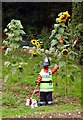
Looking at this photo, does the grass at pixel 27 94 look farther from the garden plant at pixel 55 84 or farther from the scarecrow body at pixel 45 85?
the scarecrow body at pixel 45 85

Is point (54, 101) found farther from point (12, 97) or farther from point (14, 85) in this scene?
point (14, 85)

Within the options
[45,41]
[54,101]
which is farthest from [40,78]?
[45,41]

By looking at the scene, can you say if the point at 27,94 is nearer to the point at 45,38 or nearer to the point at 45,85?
the point at 45,85

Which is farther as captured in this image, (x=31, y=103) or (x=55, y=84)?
(x=55, y=84)

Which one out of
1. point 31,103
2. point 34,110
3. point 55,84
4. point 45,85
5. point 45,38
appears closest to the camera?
point 34,110

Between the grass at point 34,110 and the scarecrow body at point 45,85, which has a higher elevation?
the scarecrow body at point 45,85

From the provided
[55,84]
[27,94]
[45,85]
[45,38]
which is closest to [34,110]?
[45,85]

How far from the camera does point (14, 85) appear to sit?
24.7ft

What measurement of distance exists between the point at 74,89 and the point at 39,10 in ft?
26.5

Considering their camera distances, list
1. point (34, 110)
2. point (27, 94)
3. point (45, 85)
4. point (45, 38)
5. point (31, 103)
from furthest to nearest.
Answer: point (45, 38), point (27, 94), point (45, 85), point (31, 103), point (34, 110)

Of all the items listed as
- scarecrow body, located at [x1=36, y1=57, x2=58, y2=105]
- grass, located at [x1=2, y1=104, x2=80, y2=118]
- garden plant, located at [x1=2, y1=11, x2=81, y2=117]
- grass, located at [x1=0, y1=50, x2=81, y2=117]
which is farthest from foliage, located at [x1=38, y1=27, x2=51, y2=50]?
grass, located at [x1=2, y1=104, x2=80, y2=118]

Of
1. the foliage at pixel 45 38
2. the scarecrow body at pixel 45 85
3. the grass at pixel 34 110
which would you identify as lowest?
the grass at pixel 34 110

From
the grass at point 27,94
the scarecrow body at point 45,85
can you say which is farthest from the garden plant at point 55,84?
the scarecrow body at point 45,85

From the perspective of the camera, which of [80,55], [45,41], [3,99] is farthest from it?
[45,41]
